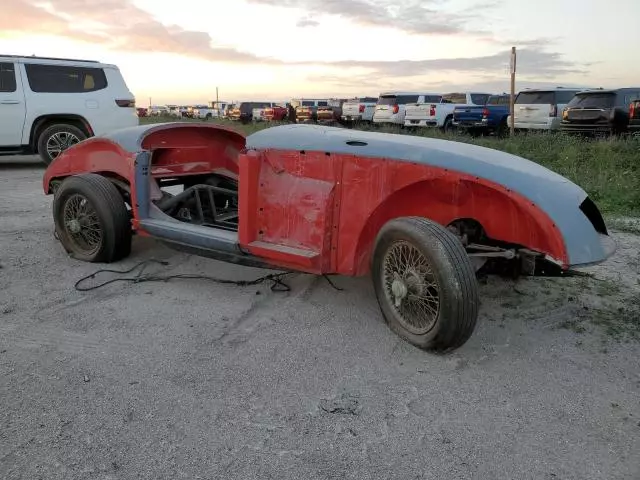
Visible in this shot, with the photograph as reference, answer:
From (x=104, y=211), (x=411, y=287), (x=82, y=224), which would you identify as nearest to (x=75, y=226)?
(x=82, y=224)

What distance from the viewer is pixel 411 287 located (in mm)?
3221

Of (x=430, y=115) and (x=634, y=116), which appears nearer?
(x=634, y=116)

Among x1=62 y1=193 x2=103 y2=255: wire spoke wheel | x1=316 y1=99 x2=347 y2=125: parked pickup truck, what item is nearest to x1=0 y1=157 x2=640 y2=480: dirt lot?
x1=62 y1=193 x2=103 y2=255: wire spoke wheel

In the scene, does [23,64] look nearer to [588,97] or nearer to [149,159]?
[149,159]

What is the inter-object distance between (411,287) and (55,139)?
32.3ft

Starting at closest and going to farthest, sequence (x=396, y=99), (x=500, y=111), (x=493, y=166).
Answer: (x=493, y=166) < (x=500, y=111) < (x=396, y=99)

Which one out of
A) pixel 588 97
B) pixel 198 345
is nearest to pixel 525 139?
pixel 588 97

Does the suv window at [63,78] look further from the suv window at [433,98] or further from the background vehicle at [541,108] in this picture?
the suv window at [433,98]

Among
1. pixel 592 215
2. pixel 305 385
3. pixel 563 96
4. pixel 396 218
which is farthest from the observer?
pixel 563 96

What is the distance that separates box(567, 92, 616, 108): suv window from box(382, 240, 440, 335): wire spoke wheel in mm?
13132

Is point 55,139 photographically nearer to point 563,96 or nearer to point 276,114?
point 563,96

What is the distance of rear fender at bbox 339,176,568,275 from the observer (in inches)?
120

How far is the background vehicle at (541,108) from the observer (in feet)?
55.8

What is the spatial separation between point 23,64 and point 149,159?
308 inches
